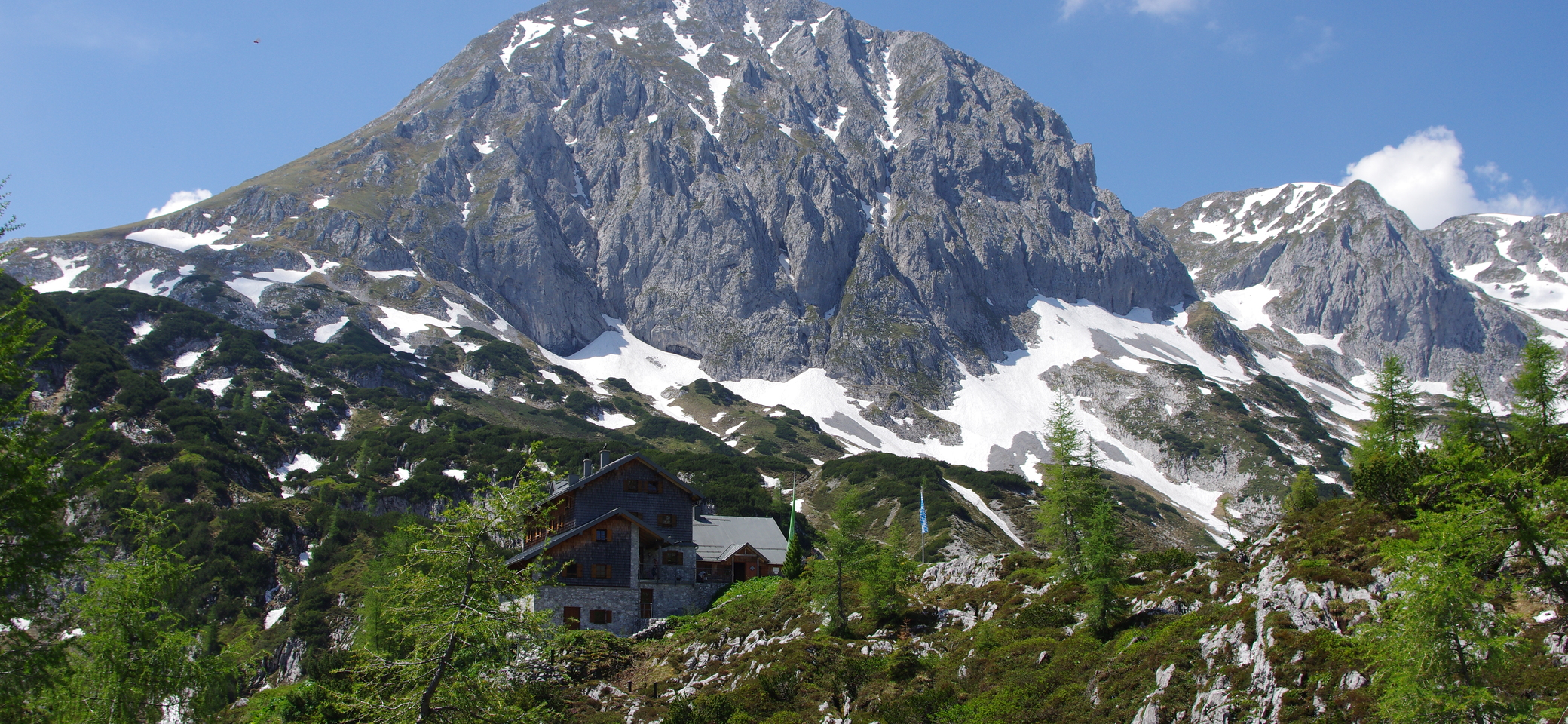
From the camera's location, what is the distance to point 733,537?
188ft

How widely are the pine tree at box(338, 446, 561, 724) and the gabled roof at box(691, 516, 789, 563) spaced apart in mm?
35450

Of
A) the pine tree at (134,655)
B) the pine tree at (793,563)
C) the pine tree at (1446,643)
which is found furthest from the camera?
the pine tree at (793,563)

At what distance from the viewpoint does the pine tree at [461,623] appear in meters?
15.1

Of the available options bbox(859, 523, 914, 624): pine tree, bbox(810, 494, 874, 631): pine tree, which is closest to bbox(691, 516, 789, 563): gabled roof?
bbox(810, 494, 874, 631): pine tree

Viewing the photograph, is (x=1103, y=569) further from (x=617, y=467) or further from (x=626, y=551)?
(x=617, y=467)

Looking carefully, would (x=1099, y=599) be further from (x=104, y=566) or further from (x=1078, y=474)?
(x=104, y=566)

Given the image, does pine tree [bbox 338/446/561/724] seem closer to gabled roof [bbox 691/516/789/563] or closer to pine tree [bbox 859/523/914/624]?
pine tree [bbox 859/523/914/624]

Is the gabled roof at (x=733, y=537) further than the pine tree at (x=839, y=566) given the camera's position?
Yes

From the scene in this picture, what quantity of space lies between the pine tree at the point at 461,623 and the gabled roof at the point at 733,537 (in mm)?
35450

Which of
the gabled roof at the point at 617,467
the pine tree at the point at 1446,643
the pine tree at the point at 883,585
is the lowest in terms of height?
the pine tree at the point at 1446,643

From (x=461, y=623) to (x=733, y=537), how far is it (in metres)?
42.9

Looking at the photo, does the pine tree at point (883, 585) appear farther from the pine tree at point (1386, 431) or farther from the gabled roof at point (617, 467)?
the gabled roof at point (617, 467)

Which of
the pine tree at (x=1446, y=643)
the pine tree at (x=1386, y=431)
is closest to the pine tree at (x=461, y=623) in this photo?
the pine tree at (x=1446, y=643)

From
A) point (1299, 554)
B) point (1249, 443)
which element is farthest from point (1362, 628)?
point (1249, 443)
